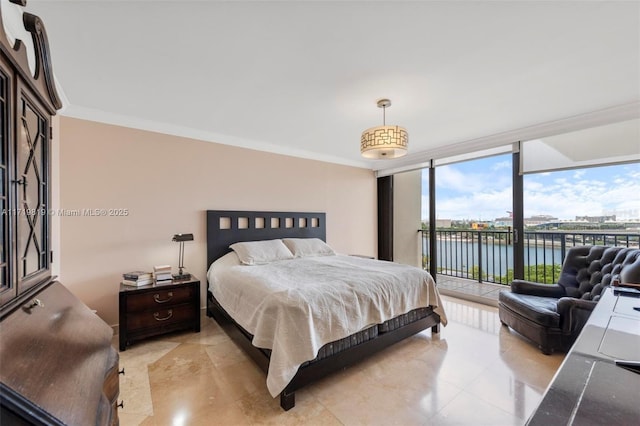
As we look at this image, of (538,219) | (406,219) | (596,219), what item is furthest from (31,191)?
(406,219)

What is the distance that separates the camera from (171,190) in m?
3.31

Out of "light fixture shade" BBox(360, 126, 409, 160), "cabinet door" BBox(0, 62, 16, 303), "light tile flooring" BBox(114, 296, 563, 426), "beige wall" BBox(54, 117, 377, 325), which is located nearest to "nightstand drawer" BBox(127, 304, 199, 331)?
"light tile flooring" BBox(114, 296, 563, 426)

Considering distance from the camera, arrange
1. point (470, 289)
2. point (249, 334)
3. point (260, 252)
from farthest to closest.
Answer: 1. point (470, 289)
2. point (260, 252)
3. point (249, 334)

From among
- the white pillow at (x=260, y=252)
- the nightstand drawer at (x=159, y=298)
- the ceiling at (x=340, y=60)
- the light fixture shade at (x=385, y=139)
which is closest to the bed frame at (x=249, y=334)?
the white pillow at (x=260, y=252)

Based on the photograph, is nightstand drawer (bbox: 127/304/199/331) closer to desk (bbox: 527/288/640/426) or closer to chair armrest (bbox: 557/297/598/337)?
desk (bbox: 527/288/640/426)

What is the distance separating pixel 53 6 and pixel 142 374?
2.59 meters

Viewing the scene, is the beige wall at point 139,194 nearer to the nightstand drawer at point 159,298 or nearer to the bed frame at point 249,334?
the bed frame at point 249,334

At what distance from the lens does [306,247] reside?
157 inches

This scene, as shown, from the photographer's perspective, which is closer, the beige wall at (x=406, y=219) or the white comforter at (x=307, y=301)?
the white comforter at (x=307, y=301)

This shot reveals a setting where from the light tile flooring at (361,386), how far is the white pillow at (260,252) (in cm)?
94

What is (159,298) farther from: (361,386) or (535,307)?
(535,307)

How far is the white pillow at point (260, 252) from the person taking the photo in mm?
3340

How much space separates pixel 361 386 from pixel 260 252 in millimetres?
1989

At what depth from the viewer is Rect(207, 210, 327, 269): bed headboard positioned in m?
3.56
